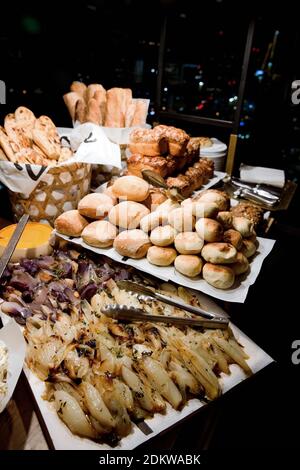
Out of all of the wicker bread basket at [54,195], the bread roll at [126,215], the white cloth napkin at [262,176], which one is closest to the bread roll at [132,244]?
the bread roll at [126,215]

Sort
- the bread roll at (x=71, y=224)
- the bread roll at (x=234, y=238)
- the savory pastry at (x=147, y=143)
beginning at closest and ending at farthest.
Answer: the bread roll at (x=234, y=238) → the bread roll at (x=71, y=224) → the savory pastry at (x=147, y=143)

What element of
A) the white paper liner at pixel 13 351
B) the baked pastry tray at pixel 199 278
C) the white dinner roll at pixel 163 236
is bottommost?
the white paper liner at pixel 13 351

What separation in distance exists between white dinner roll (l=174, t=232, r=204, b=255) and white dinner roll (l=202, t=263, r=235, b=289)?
116mm

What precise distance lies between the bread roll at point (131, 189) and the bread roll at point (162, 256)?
1.52ft

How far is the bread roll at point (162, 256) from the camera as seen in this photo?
68.1 inches

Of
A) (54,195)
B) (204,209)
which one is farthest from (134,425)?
(54,195)

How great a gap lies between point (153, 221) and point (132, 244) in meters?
0.20

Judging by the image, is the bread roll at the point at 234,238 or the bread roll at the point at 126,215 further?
the bread roll at the point at 126,215

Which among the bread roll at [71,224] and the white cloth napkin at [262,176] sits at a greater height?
the white cloth napkin at [262,176]

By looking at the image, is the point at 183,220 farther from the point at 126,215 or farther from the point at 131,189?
the point at 131,189

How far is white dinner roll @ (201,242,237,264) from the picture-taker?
5.36 ft

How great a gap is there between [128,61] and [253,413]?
7.07 m

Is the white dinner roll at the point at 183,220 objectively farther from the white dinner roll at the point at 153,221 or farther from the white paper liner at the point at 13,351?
the white paper liner at the point at 13,351

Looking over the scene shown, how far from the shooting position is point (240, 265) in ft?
5.56
